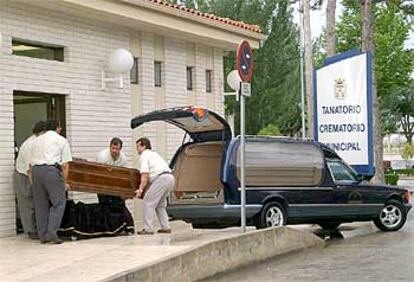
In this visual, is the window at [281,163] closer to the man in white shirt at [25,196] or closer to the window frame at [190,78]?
the man in white shirt at [25,196]

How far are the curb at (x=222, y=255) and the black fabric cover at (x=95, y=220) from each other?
229cm

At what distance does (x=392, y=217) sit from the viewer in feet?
53.5

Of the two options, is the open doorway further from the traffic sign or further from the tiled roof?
the traffic sign

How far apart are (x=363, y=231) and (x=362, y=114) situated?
3.00 metres

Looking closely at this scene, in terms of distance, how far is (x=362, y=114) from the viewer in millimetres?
18578

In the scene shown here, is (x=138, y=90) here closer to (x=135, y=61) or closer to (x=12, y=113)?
(x=135, y=61)

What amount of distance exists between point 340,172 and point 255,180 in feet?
6.81

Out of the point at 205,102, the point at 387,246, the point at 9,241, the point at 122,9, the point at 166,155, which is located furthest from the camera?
the point at 205,102

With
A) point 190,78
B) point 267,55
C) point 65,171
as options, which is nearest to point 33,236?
point 65,171

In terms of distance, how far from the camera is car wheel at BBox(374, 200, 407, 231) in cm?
1627

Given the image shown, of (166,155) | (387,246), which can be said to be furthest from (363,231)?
(166,155)

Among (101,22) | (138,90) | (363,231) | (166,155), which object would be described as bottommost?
(363,231)

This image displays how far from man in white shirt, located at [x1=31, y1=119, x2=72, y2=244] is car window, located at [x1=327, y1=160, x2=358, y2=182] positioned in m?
5.42

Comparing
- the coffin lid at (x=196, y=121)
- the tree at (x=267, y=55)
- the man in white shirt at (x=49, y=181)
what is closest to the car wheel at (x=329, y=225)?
the coffin lid at (x=196, y=121)
